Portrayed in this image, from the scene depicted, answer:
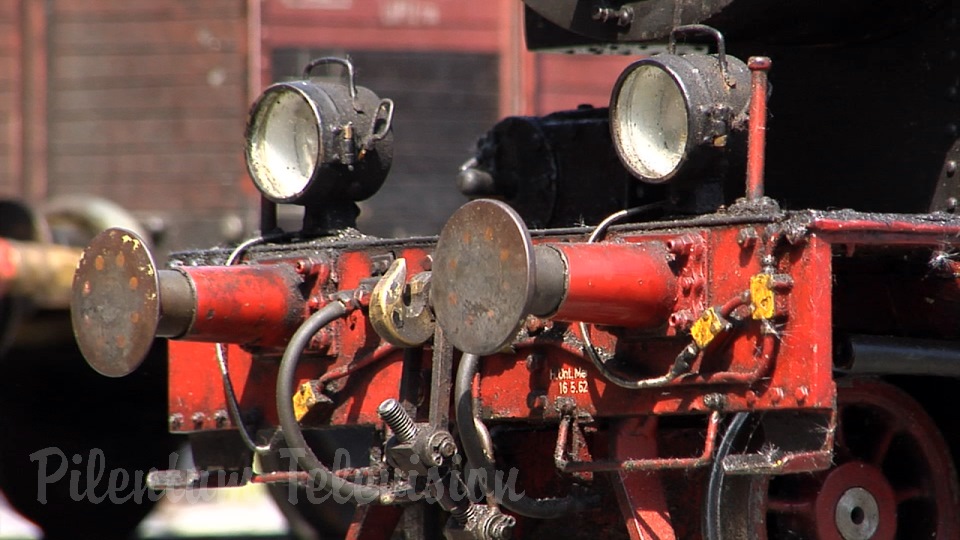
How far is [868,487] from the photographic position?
3854 mm

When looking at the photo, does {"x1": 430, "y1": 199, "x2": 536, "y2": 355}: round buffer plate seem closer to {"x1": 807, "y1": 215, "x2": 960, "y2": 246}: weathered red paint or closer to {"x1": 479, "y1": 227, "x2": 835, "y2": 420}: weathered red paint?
{"x1": 479, "y1": 227, "x2": 835, "y2": 420}: weathered red paint

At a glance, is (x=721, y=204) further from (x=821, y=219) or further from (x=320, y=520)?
(x=320, y=520)

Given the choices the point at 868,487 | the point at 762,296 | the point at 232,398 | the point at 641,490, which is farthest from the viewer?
the point at 232,398

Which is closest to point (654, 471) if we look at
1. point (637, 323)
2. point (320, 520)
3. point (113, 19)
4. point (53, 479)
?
point (637, 323)

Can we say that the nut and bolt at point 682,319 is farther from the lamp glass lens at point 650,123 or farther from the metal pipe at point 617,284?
the lamp glass lens at point 650,123

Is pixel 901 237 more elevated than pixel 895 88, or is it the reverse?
pixel 895 88

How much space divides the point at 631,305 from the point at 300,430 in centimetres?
98

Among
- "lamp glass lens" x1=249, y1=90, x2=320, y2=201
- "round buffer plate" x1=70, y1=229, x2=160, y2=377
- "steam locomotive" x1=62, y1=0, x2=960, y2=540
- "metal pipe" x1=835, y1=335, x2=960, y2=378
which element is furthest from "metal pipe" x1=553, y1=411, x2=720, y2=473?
"lamp glass lens" x1=249, y1=90, x2=320, y2=201

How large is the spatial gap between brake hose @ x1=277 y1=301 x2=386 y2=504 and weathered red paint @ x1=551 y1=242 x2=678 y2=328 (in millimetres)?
780

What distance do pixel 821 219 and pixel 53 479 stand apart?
4260 millimetres

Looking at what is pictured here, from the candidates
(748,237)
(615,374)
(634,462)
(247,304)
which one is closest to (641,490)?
(634,462)

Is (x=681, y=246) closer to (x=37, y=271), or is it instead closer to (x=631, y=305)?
(x=631, y=305)

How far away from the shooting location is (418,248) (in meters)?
4.05

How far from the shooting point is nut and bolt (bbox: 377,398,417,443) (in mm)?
3799
